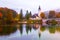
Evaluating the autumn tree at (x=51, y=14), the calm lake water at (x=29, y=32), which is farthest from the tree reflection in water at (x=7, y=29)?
the autumn tree at (x=51, y=14)

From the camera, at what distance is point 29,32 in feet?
17.8

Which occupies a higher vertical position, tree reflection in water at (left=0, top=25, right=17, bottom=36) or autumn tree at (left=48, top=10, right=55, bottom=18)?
→ autumn tree at (left=48, top=10, right=55, bottom=18)

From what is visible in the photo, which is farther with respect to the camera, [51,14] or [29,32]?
[51,14]

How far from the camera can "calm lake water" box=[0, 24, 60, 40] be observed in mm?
5367

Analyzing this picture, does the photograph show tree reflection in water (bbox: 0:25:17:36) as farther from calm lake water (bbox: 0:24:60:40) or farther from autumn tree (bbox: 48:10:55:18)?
autumn tree (bbox: 48:10:55:18)

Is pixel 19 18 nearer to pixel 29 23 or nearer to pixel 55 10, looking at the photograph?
pixel 29 23

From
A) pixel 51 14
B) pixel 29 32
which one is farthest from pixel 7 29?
pixel 51 14

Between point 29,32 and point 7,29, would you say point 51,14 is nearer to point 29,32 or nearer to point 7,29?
point 29,32

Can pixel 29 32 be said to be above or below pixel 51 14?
below

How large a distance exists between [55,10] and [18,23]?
3.95 ft

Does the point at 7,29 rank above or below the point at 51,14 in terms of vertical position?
below

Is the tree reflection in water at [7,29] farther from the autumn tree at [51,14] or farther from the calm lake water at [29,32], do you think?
the autumn tree at [51,14]

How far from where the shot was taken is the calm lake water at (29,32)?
17.6 feet

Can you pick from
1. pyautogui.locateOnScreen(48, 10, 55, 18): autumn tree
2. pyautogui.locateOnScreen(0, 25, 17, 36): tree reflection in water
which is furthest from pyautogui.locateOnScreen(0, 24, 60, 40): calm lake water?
pyautogui.locateOnScreen(48, 10, 55, 18): autumn tree
